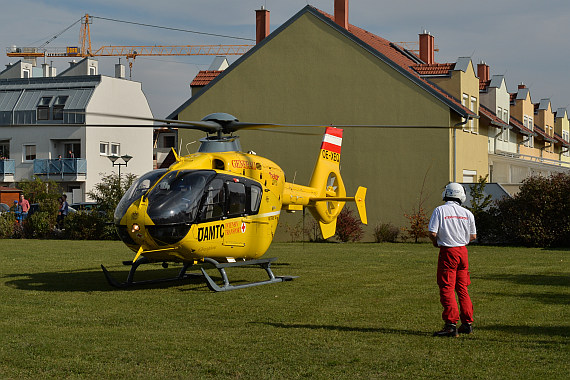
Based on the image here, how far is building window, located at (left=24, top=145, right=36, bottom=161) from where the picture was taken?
54.2m

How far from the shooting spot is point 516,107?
53.1 meters

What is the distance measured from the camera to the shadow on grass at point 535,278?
16158 millimetres

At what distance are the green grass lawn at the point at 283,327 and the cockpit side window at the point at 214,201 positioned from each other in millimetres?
1543

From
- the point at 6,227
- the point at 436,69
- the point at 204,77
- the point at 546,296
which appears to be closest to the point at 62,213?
the point at 6,227

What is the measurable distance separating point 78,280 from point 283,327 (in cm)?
746

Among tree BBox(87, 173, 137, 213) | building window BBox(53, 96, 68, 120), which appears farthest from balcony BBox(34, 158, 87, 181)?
tree BBox(87, 173, 137, 213)

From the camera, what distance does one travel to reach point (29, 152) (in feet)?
178

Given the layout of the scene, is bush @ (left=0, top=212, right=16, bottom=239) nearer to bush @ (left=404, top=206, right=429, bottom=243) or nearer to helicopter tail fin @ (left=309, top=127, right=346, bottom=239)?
bush @ (left=404, top=206, right=429, bottom=243)

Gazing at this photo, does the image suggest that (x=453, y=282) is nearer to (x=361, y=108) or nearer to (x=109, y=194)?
(x=361, y=108)

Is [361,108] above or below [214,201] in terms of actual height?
above

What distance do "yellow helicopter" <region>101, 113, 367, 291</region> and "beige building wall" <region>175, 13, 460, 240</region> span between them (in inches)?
613

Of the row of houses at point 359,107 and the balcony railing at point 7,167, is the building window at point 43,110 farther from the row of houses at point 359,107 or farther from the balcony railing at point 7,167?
the row of houses at point 359,107

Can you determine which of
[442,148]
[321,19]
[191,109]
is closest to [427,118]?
[442,148]

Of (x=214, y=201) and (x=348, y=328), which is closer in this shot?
(x=348, y=328)
